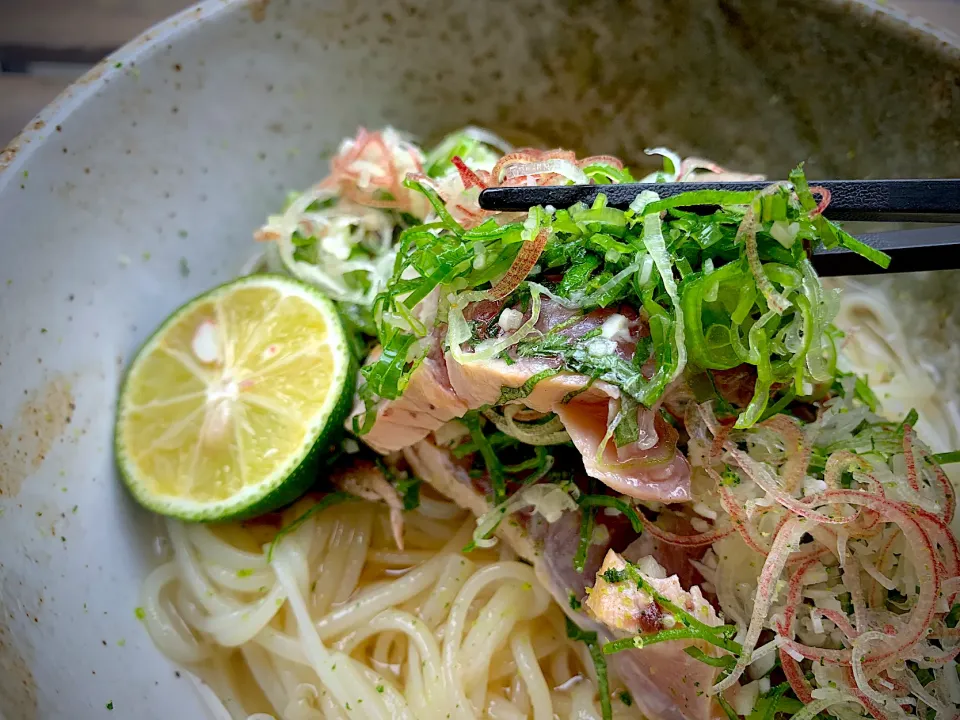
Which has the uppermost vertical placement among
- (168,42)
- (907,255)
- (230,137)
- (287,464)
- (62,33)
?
(62,33)

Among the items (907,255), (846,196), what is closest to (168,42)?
(846,196)

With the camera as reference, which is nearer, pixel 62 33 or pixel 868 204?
pixel 868 204

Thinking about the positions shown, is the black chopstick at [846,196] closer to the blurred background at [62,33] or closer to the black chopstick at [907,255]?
the black chopstick at [907,255]

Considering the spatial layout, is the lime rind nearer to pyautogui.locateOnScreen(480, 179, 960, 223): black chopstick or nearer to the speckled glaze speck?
the speckled glaze speck

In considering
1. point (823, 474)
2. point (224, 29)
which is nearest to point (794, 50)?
point (823, 474)

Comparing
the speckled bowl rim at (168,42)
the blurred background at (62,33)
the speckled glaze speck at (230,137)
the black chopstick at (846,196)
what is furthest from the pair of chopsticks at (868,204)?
the blurred background at (62,33)

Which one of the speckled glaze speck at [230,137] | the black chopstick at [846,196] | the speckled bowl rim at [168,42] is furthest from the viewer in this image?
the speckled bowl rim at [168,42]

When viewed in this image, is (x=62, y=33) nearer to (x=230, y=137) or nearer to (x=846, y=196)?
(x=230, y=137)
